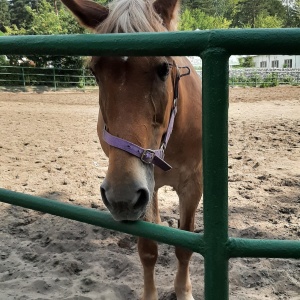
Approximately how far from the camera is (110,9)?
1910 millimetres

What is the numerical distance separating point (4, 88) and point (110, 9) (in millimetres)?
16198

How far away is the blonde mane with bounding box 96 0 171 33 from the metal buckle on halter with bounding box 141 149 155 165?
57cm

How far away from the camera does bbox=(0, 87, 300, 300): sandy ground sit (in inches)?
108

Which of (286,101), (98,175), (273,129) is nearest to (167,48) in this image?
(98,175)

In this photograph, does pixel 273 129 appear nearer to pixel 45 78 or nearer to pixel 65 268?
pixel 65 268

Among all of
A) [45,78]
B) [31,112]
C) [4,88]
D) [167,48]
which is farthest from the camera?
[45,78]

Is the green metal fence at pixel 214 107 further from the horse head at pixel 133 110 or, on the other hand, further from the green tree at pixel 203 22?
the green tree at pixel 203 22

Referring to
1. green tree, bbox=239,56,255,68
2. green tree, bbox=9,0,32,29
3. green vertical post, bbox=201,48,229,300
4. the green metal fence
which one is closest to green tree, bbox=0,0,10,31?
green tree, bbox=9,0,32,29

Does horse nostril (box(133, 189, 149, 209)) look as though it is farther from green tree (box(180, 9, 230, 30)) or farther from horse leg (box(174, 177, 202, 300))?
green tree (box(180, 9, 230, 30))

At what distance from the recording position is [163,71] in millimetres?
1664

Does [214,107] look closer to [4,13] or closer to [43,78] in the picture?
[43,78]

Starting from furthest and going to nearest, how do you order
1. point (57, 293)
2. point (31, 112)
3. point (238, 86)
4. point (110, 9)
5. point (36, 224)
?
point (238, 86), point (31, 112), point (36, 224), point (57, 293), point (110, 9)

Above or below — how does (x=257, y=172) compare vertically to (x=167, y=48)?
below

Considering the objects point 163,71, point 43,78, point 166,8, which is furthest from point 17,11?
point 163,71
